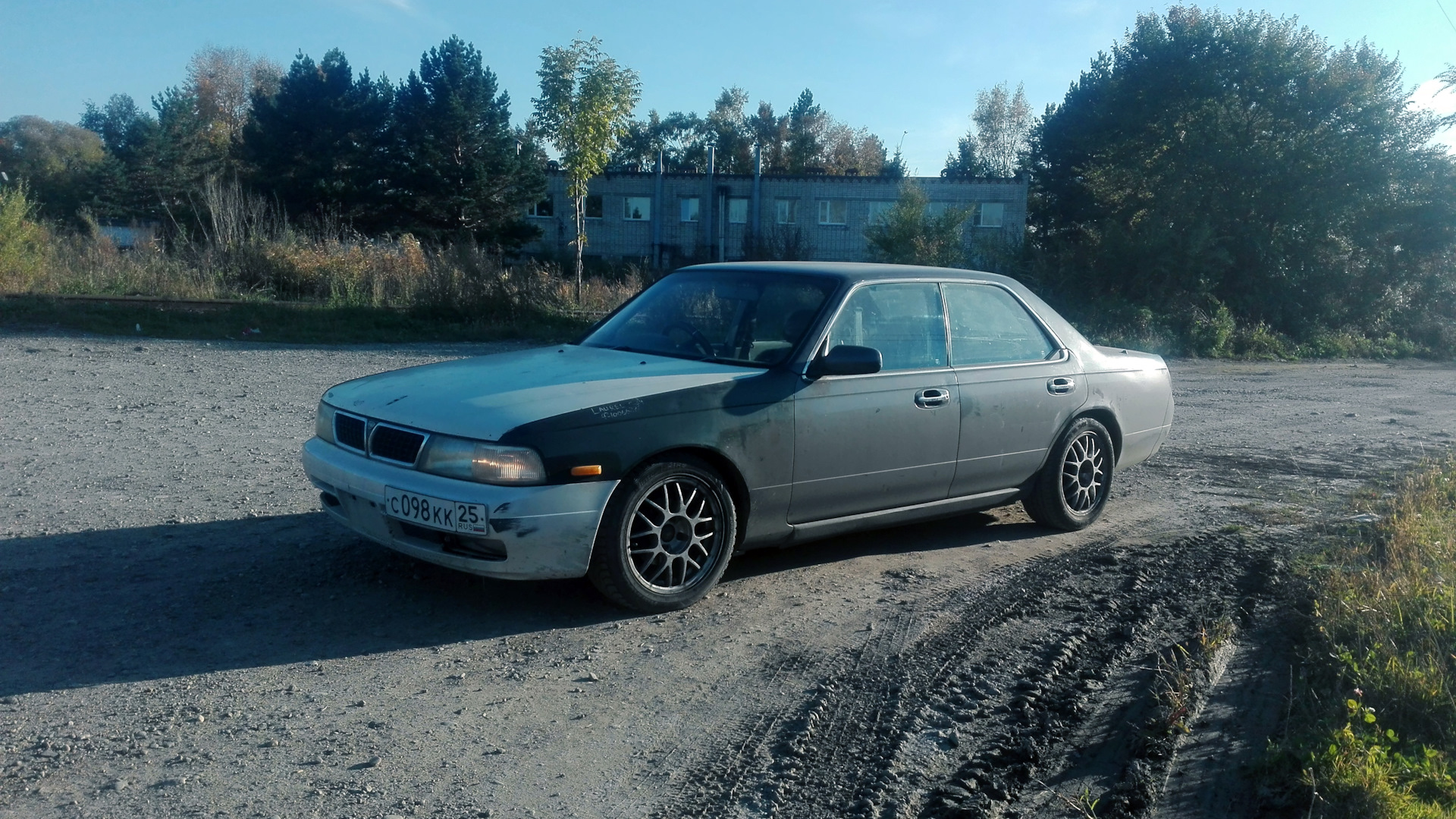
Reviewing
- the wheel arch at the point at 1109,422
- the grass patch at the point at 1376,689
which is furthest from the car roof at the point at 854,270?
the grass patch at the point at 1376,689

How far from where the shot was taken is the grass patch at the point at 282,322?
17344mm

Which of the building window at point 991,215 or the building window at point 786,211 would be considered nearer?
the building window at point 991,215

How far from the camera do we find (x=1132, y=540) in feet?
22.4

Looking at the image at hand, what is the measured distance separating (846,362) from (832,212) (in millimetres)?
42721

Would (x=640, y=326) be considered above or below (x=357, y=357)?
above

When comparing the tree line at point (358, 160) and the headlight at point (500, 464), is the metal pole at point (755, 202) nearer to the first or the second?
the tree line at point (358, 160)

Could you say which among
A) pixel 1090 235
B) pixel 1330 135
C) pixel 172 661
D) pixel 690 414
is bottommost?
pixel 172 661

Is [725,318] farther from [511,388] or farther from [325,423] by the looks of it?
[325,423]

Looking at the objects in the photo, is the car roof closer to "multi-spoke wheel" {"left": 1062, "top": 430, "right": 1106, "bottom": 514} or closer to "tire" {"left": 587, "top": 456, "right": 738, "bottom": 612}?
"multi-spoke wheel" {"left": 1062, "top": 430, "right": 1106, "bottom": 514}

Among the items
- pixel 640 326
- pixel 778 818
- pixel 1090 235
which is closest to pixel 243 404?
pixel 640 326

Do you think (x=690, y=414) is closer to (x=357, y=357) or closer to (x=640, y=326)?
(x=640, y=326)

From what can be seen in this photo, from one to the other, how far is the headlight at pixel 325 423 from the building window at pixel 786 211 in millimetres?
43018

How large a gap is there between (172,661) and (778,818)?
2.51 meters

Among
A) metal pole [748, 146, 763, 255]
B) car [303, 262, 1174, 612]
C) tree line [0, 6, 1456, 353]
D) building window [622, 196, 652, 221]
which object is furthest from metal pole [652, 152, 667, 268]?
car [303, 262, 1174, 612]
